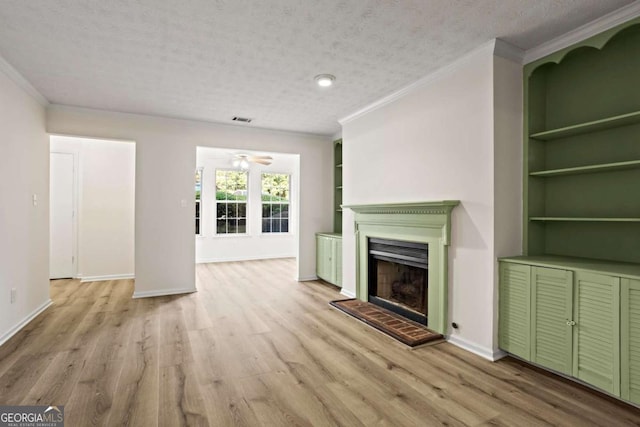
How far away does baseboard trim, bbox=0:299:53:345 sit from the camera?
3166 mm

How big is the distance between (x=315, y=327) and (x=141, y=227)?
2.99 m

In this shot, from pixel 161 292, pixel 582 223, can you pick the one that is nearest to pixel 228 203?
pixel 161 292

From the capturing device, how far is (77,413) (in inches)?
80.2

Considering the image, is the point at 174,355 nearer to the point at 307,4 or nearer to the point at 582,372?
the point at 307,4

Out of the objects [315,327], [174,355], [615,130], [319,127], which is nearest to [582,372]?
[615,130]

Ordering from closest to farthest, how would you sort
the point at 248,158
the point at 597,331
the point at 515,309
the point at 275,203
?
the point at 597,331 < the point at 515,309 < the point at 248,158 < the point at 275,203

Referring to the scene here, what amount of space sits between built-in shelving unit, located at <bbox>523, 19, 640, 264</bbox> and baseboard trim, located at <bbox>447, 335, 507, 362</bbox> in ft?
2.96

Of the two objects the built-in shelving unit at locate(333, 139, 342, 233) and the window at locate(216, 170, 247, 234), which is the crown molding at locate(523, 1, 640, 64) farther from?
the window at locate(216, 170, 247, 234)

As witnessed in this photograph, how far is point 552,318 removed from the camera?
97.3 inches

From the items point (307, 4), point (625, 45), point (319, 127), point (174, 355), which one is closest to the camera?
point (307, 4)

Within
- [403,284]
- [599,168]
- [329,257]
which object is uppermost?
[599,168]

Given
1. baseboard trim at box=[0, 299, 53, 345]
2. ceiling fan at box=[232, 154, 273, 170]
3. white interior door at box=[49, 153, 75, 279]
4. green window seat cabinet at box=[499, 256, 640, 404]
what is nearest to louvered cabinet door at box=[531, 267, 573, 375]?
green window seat cabinet at box=[499, 256, 640, 404]

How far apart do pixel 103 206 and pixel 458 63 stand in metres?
6.17

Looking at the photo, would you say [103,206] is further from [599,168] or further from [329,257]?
[599,168]
